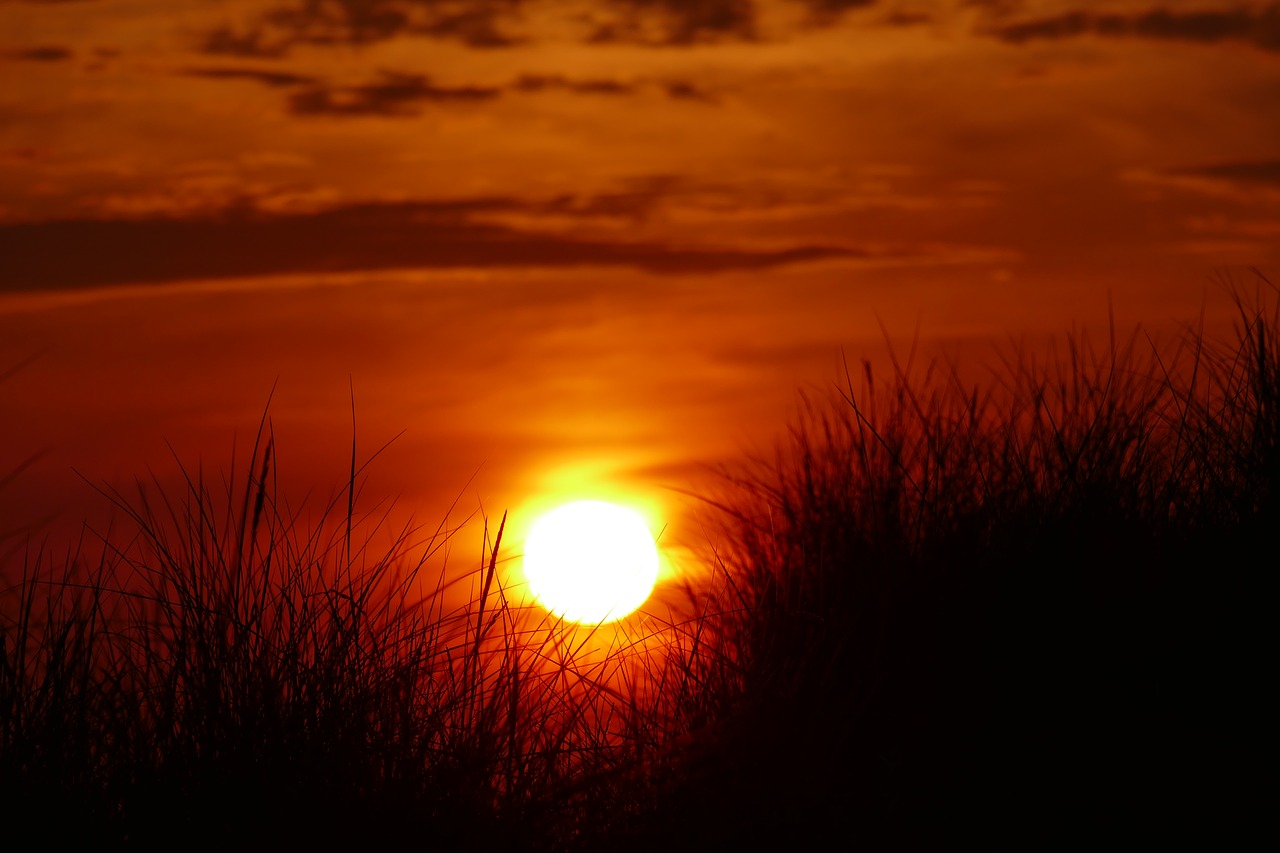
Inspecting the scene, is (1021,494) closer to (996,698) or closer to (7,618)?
(996,698)

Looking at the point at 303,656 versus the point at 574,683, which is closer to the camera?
the point at 303,656

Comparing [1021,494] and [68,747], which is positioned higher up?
[1021,494]

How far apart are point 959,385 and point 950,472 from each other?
2.17 feet

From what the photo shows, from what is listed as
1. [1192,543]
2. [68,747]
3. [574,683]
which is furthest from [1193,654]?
[68,747]

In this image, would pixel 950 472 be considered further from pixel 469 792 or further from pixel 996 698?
pixel 469 792

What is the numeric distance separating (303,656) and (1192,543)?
2434mm

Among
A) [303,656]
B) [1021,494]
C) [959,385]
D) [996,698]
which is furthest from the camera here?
[959,385]

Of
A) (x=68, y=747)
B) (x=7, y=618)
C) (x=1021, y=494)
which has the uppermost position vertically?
(x=1021, y=494)

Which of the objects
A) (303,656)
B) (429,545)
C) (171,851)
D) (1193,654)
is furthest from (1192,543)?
(171,851)

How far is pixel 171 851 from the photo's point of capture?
7.72 ft

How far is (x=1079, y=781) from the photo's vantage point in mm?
2834

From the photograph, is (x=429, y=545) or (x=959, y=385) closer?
(x=429, y=545)

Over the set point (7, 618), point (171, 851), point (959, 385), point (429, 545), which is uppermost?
point (959, 385)

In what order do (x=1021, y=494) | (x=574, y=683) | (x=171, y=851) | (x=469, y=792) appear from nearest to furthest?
1. (x=171, y=851)
2. (x=469, y=792)
3. (x=574, y=683)
4. (x=1021, y=494)
